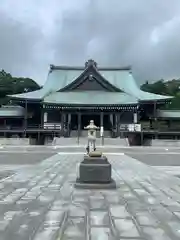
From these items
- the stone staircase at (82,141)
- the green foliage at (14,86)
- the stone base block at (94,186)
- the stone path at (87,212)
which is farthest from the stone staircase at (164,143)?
the green foliage at (14,86)

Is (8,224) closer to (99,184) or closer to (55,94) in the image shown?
(99,184)

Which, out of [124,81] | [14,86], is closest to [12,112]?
[124,81]

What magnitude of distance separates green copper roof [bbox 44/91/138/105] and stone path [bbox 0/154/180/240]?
23975mm

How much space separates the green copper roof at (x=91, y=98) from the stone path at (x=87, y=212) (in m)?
24.0

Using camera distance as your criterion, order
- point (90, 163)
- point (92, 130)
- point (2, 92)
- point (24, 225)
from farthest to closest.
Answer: point (2, 92), point (92, 130), point (90, 163), point (24, 225)

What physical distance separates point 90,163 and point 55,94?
88.8 ft

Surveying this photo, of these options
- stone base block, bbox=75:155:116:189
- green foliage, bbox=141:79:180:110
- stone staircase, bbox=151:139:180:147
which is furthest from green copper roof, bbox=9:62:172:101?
stone base block, bbox=75:155:116:189

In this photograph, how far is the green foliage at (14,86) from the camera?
5864 centimetres

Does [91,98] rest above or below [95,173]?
above

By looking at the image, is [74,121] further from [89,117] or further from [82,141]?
[82,141]

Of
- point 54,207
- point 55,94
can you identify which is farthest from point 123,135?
point 54,207

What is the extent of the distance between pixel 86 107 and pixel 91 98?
5.14 ft

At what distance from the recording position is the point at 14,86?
206 feet

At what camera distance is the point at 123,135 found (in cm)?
3084
